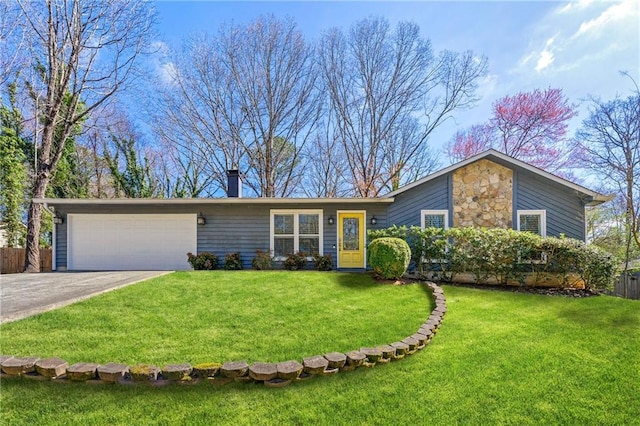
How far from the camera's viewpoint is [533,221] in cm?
870

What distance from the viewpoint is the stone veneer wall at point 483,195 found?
8.71 meters

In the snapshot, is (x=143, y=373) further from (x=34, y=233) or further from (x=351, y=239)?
(x=34, y=233)

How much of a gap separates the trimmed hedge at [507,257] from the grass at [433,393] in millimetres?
2862

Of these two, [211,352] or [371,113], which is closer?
[211,352]

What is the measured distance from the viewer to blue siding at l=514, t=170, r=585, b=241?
27.7 feet

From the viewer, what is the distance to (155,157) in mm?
18297

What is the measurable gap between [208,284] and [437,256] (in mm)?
5333

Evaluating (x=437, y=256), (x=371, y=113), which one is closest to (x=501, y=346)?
(x=437, y=256)

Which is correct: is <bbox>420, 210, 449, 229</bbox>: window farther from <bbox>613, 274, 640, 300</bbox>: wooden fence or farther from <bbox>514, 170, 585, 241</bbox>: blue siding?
<bbox>613, 274, 640, 300</bbox>: wooden fence

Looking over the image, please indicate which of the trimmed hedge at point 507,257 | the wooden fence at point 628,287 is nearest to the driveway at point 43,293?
the trimmed hedge at point 507,257

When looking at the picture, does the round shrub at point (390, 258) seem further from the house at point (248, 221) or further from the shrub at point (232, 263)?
the shrub at point (232, 263)

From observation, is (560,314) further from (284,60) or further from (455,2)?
(284,60)

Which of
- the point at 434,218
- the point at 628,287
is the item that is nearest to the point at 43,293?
the point at 434,218

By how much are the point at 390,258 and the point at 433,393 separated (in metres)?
4.05
